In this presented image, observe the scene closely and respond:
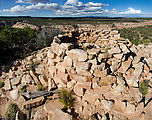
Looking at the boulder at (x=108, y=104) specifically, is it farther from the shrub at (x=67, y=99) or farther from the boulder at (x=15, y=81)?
the boulder at (x=15, y=81)

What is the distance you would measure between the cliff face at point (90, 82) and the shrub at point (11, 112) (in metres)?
0.27

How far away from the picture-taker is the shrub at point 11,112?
5.15 metres

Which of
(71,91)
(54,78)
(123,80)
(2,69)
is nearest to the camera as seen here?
(123,80)

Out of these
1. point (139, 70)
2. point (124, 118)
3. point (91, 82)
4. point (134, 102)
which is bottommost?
point (124, 118)

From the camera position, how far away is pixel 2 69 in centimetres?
885

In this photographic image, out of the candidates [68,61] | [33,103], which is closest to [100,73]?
[68,61]

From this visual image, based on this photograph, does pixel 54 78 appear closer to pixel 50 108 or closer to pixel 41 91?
pixel 41 91

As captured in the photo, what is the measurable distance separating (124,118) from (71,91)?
9.09 feet

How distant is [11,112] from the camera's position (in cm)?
535

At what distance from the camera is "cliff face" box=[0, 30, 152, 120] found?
16.3 feet

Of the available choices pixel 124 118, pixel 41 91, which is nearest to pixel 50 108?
pixel 41 91

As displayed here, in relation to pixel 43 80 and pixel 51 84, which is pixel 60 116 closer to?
pixel 51 84

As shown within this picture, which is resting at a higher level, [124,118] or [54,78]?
[54,78]

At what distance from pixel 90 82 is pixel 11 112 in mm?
4035
